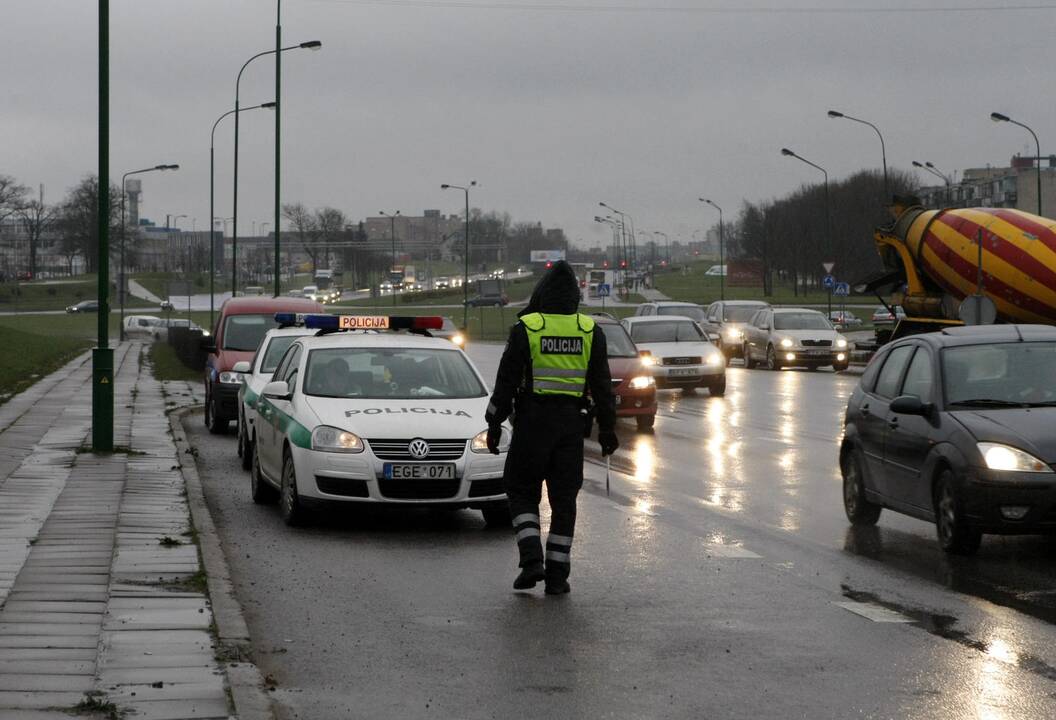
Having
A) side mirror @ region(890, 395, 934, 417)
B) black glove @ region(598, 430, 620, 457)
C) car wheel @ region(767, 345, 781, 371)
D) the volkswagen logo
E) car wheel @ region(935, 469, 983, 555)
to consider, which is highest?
side mirror @ region(890, 395, 934, 417)

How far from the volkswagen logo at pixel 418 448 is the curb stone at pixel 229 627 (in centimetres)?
156

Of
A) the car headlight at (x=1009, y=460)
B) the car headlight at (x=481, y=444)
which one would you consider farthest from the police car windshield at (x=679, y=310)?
the car headlight at (x=1009, y=460)

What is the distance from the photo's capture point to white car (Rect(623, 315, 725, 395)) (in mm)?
32062

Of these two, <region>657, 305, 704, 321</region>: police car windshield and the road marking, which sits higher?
<region>657, 305, 704, 321</region>: police car windshield

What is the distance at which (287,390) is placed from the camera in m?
13.4

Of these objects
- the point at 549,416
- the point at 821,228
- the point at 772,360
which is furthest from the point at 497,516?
the point at 821,228

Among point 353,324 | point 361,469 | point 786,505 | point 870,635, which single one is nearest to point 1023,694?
point 870,635

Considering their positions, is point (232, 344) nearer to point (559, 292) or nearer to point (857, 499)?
point (857, 499)

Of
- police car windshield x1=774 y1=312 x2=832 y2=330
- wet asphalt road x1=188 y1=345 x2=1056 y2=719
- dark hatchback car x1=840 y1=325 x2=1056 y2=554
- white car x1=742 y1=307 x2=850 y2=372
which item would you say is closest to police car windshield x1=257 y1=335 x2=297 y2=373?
wet asphalt road x1=188 y1=345 x2=1056 y2=719

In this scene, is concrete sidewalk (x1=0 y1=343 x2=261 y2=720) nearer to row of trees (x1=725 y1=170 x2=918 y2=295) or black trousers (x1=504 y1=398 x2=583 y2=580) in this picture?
black trousers (x1=504 y1=398 x2=583 y2=580)

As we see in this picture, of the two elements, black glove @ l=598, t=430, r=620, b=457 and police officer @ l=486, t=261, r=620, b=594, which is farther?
black glove @ l=598, t=430, r=620, b=457

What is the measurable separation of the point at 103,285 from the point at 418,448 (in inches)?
294

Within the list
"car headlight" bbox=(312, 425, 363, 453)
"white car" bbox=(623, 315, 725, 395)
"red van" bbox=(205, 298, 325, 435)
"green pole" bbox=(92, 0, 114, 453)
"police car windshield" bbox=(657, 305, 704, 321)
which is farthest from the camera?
"police car windshield" bbox=(657, 305, 704, 321)

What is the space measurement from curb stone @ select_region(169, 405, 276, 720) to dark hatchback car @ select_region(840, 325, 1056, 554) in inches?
186
